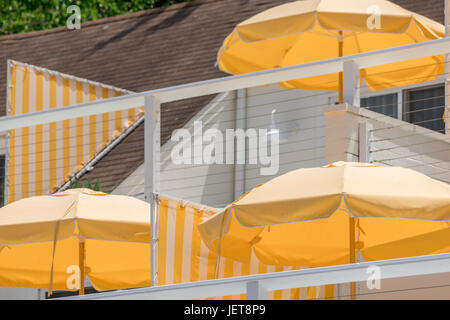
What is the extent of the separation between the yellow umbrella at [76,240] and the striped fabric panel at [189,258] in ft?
3.58

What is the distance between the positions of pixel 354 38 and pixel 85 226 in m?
4.76

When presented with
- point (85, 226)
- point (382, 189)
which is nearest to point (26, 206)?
point (85, 226)

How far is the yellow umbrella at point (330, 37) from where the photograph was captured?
11.7 meters

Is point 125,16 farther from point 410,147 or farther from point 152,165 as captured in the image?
point 152,165

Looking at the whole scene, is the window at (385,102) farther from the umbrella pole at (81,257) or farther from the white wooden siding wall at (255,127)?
the umbrella pole at (81,257)

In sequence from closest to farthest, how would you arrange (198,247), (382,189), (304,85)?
(382,189), (198,247), (304,85)

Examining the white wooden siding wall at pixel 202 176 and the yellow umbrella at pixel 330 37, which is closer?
the yellow umbrella at pixel 330 37

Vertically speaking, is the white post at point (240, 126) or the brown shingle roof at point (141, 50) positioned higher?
the brown shingle roof at point (141, 50)

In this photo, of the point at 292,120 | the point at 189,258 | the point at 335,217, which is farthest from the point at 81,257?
the point at 292,120

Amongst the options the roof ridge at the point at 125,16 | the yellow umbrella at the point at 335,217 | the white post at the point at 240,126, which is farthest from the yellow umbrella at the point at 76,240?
the roof ridge at the point at 125,16

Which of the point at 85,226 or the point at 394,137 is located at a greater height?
the point at 394,137

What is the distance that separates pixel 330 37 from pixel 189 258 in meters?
5.14
